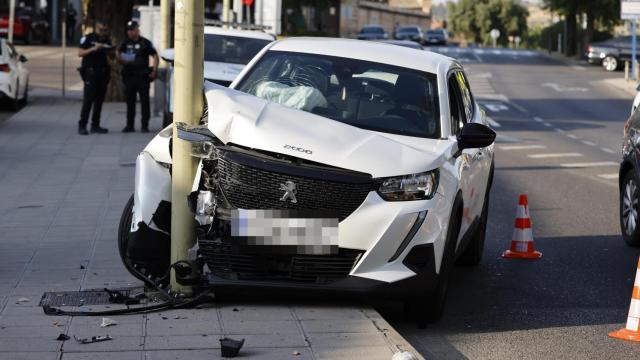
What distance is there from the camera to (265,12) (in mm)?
30922

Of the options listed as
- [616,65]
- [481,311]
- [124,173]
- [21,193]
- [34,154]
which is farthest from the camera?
[616,65]

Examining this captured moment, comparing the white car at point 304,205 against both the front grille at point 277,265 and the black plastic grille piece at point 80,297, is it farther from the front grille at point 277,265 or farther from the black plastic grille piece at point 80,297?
the black plastic grille piece at point 80,297

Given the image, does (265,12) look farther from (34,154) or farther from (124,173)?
(124,173)

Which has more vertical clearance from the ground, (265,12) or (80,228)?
(265,12)

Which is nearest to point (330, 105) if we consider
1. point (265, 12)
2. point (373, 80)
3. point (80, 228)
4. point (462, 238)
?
point (373, 80)

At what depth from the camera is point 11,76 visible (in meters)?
25.0

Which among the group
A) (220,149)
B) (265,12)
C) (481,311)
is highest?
(265,12)

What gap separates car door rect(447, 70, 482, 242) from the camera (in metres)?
8.34

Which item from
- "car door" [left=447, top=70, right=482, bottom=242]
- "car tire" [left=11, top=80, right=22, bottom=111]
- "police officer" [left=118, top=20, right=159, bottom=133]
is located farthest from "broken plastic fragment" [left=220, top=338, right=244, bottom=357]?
"car tire" [left=11, top=80, right=22, bottom=111]

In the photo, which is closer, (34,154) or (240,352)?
(240,352)

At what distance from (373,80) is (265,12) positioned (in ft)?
73.9

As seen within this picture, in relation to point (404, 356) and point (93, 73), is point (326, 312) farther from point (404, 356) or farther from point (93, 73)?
point (93, 73)

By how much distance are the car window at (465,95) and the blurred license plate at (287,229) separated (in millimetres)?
2555

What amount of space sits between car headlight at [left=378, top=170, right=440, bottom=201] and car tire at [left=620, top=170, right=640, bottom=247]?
4486 mm
